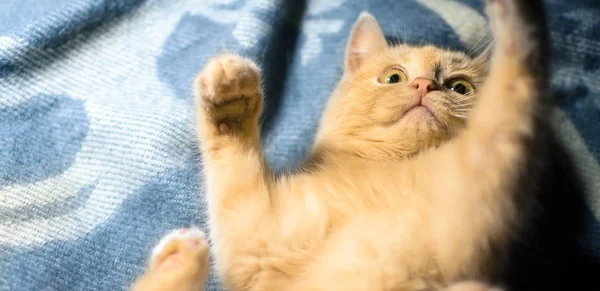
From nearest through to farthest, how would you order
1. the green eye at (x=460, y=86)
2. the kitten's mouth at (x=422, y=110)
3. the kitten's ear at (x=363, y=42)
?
the kitten's mouth at (x=422, y=110) < the green eye at (x=460, y=86) < the kitten's ear at (x=363, y=42)

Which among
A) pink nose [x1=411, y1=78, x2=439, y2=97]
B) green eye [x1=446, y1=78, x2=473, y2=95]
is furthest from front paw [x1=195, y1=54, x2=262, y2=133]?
green eye [x1=446, y1=78, x2=473, y2=95]

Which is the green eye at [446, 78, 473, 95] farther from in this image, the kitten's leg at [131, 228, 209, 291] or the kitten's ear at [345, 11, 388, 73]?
the kitten's leg at [131, 228, 209, 291]

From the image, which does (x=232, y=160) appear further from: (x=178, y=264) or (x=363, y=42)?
(x=363, y=42)

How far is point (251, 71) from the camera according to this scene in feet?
3.18

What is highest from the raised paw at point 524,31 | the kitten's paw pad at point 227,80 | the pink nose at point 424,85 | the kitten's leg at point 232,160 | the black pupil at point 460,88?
the raised paw at point 524,31

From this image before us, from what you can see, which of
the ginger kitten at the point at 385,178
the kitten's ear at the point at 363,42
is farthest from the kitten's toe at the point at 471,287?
the kitten's ear at the point at 363,42

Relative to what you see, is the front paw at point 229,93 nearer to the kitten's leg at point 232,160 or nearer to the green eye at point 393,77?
the kitten's leg at point 232,160

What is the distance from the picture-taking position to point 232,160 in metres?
1.01

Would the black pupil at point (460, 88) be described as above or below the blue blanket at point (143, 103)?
above

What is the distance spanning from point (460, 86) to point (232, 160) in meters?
0.50

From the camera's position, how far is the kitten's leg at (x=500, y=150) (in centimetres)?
72

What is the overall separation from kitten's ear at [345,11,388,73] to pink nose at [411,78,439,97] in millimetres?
233

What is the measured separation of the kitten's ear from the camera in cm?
124

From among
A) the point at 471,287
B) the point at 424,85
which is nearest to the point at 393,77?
the point at 424,85
